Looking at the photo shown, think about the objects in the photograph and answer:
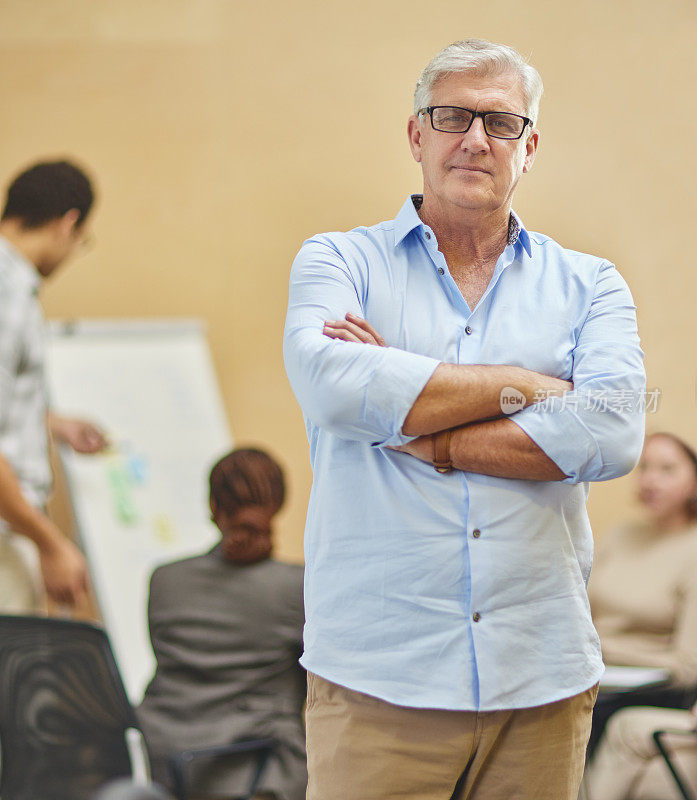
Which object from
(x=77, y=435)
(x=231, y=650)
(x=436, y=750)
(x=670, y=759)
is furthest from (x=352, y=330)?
(x=77, y=435)

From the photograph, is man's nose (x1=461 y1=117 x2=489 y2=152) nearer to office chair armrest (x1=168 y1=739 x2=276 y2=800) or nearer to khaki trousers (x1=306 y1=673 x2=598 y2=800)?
khaki trousers (x1=306 y1=673 x2=598 y2=800)

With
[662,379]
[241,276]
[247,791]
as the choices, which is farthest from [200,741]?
[241,276]

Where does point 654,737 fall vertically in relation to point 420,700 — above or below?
below

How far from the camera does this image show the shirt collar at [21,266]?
8.81ft

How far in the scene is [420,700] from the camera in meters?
1.17

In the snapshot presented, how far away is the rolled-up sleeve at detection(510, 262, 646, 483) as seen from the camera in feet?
3.91

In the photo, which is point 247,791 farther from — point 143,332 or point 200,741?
point 143,332

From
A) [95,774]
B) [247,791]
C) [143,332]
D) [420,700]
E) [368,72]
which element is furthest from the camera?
[143,332]

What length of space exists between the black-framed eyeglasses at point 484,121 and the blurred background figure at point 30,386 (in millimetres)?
1667

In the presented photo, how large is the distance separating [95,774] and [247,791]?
44 cm

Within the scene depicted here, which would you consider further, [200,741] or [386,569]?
[200,741]

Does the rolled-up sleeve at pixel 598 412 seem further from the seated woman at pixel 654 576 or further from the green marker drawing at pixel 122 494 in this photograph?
the green marker drawing at pixel 122 494

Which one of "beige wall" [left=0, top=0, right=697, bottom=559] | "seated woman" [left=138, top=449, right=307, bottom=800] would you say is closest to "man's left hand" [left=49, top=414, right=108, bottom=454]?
"beige wall" [left=0, top=0, right=697, bottom=559]

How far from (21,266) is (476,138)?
71.7 inches
